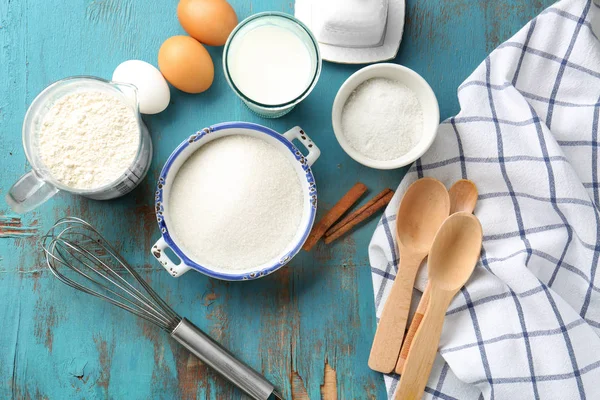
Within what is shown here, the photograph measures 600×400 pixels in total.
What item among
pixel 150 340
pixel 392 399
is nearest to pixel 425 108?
pixel 392 399

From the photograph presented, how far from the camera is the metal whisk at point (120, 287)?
84 cm

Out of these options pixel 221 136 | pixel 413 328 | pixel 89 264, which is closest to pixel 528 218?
pixel 413 328

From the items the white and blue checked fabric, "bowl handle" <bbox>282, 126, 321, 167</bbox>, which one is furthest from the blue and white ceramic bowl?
the white and blue checked fabric

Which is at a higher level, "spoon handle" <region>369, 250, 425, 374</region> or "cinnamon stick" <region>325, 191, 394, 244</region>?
"cinnamon stick" <region>325, 191, 394, 244</region>

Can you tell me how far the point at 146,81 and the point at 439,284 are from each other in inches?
21.3

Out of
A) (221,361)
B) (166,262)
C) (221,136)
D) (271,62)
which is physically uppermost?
(271,62)

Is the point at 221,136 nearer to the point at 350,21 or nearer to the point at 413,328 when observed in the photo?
the point at 350,21

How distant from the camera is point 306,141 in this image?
2.76 feet

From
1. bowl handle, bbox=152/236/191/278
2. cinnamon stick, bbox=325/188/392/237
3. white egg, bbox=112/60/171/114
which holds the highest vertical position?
white egg, bbox=112/60/171/114

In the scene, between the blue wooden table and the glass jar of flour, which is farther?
the blue wooden table

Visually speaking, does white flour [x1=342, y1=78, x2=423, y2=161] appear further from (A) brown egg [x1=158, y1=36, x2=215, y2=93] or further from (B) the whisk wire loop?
(B) the whisk wire loop

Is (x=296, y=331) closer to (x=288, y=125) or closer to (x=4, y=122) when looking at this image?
(x=288, y=125)

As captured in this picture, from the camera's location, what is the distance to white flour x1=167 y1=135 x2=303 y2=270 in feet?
2.64

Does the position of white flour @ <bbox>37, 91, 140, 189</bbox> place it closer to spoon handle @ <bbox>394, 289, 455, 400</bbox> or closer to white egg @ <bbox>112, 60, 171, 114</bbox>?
white egg @ <bbox>112, 60, 171, 114</bbox>
